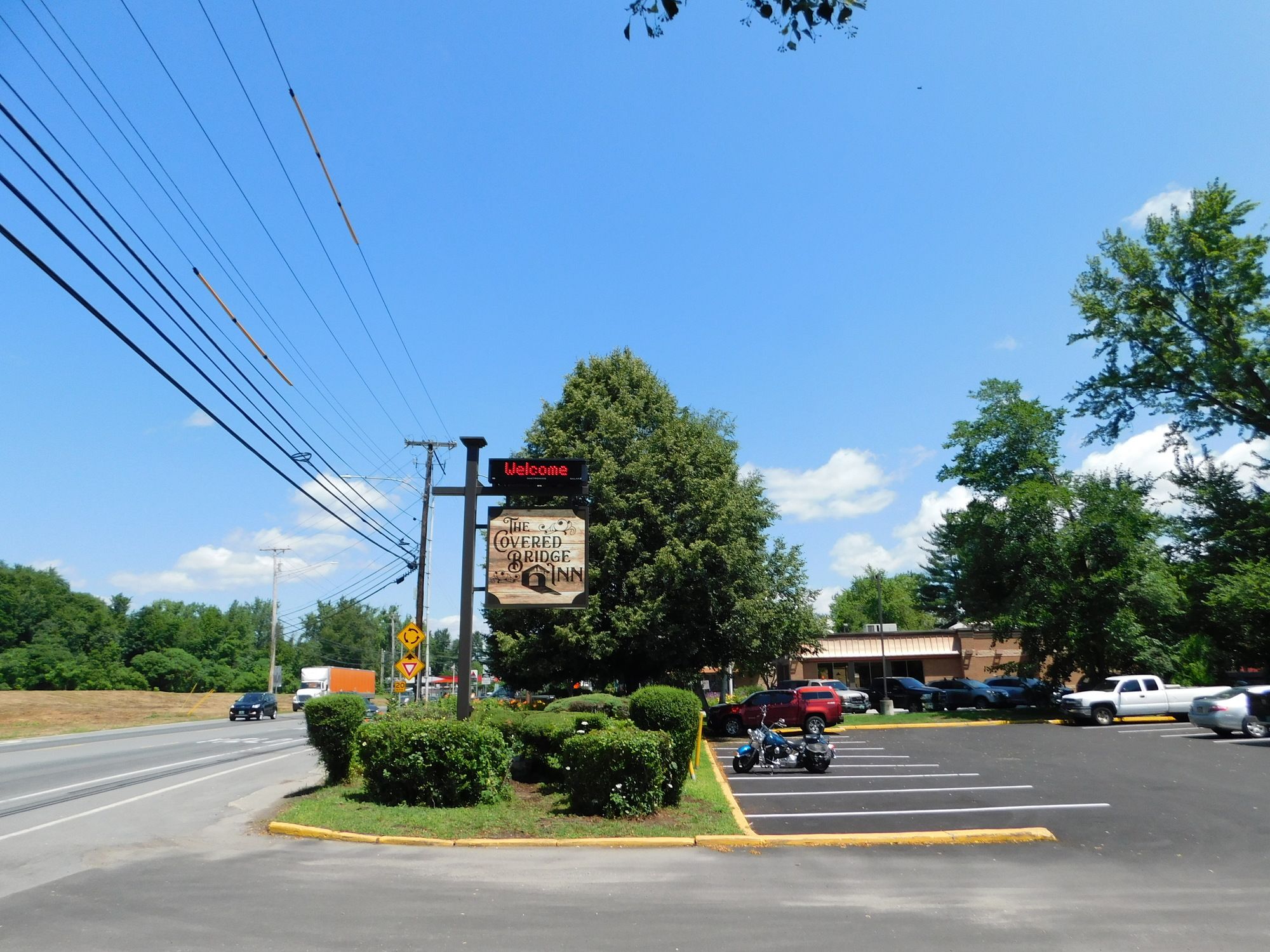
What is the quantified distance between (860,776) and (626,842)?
8499mm

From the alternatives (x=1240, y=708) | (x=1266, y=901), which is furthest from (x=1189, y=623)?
(x=1266, y=901)

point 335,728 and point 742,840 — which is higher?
point 335,728

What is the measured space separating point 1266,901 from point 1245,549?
1505 inches

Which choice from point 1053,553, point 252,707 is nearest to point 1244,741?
point 1053,553

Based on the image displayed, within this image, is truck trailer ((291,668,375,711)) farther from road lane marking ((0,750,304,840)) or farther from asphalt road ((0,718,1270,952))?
asphalt road ((0,718,1270,952))

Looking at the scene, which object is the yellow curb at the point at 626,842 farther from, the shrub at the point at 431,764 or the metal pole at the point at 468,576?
the metal pole at the point at 468,576

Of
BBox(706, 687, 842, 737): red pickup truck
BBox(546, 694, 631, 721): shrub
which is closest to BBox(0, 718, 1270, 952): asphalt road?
BBox(546, 694, 631, 721): shrub

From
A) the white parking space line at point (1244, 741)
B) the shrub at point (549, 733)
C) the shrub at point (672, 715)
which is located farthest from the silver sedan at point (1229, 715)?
the shrub at point (549, 733)

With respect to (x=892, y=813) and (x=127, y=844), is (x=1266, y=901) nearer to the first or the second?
(x=892, y=813)

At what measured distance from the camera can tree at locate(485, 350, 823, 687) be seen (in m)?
26.3

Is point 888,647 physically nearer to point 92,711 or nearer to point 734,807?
point 734,807

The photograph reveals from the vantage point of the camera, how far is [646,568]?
26062 millimetres

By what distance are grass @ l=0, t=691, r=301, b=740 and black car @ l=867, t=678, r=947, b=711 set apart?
3902 centimetres

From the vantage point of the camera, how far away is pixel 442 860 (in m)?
10.0
